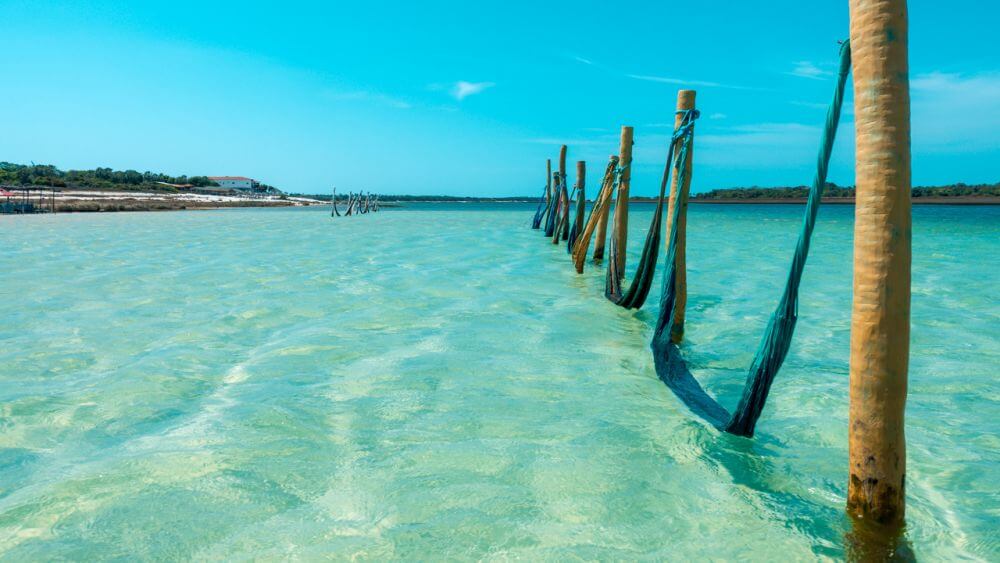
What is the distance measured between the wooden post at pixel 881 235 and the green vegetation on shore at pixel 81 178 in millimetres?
74625

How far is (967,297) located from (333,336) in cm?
889

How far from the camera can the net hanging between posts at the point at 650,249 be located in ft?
17.0

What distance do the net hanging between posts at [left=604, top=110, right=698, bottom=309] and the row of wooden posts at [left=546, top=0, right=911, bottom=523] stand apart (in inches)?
119

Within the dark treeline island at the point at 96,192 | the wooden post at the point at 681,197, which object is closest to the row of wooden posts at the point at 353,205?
the dark treeline island at the point at 96,192

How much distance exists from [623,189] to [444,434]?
605 cm

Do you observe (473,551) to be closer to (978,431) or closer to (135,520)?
(135,520)

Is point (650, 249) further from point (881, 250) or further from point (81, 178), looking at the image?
point (81, 178)

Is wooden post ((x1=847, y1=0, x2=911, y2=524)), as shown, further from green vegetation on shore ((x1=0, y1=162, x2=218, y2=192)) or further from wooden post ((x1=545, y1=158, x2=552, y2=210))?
green vegetation on shore ((x1=0, y1=162, x2=218, y2=192))

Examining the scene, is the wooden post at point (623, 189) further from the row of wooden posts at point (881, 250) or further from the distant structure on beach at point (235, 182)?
the distant structure on beach at point (235, 182)

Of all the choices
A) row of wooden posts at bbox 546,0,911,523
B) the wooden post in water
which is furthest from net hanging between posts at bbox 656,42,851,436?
the wooden post in water

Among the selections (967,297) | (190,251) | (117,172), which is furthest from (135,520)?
(117,172)

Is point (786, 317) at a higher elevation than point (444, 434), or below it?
higher

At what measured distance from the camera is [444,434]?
3646 millimetres

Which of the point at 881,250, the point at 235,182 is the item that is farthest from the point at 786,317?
the point at 235,182
